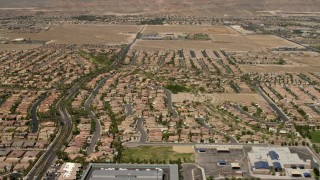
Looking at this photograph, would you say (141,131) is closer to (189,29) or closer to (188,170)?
(188,170)

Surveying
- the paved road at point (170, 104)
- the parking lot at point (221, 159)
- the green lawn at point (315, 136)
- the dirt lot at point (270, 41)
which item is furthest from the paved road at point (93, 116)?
the dirt lot at point (270, 41)

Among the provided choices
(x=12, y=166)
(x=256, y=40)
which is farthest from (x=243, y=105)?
(x=256, y=40)

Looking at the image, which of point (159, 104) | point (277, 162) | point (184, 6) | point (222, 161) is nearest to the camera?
point (277, 162)

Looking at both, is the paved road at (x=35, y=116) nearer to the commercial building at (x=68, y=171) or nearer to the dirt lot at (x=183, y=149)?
the commercial building at (x=68, y=171)

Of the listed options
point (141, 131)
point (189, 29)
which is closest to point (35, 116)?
point (141, 131)

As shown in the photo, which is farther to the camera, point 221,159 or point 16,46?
point 16,46

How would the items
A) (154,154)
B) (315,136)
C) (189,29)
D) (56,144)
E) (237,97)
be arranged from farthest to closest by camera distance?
(189,29) → (237,97) → (315,136) → (56,144) → (154,154)
